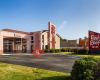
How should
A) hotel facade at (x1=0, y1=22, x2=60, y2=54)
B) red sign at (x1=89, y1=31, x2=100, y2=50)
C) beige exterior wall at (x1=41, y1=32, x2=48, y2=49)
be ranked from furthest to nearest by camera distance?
beige exterior wall at (x1=41, y1=32, x2=48, y2=49), hotel facade at (x1=0, y1=22, x2=60, y2=54), red sign at (x1=89, y1=31, x2=100, y2=50)

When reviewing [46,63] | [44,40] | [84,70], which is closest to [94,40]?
[44,40]

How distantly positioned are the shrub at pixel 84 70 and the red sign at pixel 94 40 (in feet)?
157

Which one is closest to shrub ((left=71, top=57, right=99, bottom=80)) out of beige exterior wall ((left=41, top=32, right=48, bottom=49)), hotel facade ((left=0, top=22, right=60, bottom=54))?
hotel facade ((left=0, top=22, right=60, bottom=54))

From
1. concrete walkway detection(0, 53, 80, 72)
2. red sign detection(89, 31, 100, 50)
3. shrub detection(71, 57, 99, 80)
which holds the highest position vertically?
red sign detection(89, 31, 100, 50)

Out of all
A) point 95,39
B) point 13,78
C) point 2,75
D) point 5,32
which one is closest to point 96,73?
point 13,78

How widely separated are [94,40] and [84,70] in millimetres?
48803

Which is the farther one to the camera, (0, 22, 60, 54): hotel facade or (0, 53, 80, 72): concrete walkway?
(0, 22, 60, 54): hotel facade

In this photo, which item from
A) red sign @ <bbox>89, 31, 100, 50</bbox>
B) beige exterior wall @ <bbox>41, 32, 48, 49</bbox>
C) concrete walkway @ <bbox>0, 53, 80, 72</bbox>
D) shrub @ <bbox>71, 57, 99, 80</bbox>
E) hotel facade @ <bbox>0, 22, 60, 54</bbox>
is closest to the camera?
shrub @ <bbox>71, 57, 99, 80</bbox>

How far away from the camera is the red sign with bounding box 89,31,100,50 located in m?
58.0

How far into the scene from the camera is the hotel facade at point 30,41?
7100 cm

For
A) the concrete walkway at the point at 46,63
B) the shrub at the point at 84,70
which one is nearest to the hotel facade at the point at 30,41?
the concrete walkway at the point at 46,63

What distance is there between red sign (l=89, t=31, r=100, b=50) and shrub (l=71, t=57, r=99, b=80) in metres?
48.0

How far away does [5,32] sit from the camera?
Answer: 2516 inches

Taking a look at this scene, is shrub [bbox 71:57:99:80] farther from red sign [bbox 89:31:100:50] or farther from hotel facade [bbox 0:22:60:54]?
hotel facade [bbox 0:22:60:54]
